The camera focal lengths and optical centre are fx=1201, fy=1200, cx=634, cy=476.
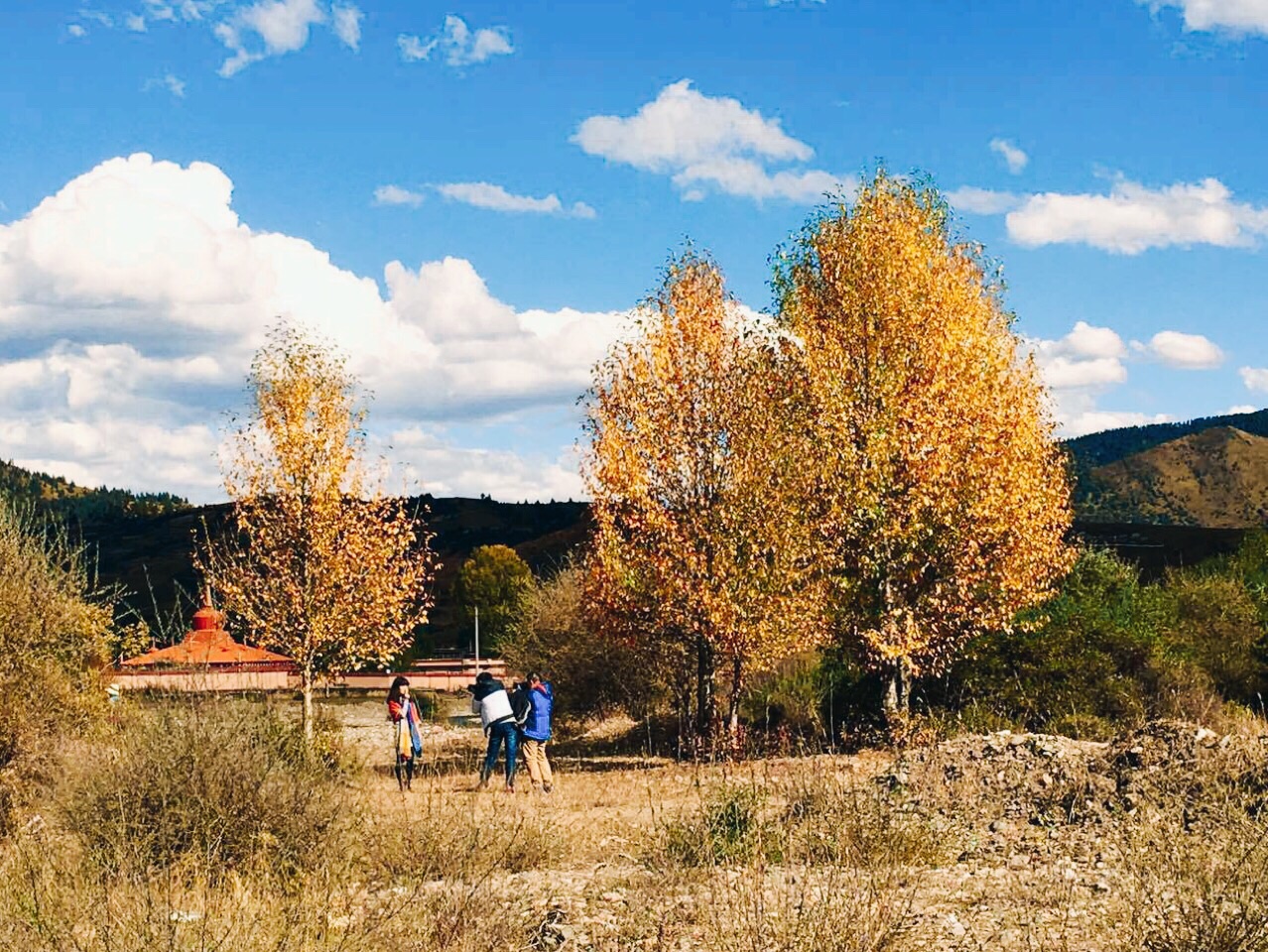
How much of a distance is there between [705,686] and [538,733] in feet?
19.1

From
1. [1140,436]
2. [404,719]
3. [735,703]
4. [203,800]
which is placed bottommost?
[735,703]

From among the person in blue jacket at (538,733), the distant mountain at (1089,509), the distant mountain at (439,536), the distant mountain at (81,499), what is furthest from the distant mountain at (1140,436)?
the person in blue jacket at (538,733)

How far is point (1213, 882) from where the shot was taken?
699cm

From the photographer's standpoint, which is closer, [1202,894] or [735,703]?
[1202,894]

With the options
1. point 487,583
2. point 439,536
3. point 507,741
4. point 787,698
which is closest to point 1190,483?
point 439,536

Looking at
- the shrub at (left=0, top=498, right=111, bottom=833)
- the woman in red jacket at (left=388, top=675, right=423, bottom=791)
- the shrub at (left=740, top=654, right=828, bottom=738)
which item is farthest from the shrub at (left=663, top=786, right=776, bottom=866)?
the shrub at (left=740, top=654, right=828, bottom=738)

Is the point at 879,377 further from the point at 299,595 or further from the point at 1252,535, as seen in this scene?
the point at 1252,535

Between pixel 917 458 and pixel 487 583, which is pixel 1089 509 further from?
pixel 917 458

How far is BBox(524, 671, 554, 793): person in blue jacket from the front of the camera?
55.5 feet

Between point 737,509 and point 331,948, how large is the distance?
48.9 ft

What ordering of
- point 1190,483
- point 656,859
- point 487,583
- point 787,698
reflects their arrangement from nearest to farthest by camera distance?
1. point 656,859
2. point 787,698
3. point 487,583
4. point 1190,483

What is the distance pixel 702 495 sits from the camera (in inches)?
831

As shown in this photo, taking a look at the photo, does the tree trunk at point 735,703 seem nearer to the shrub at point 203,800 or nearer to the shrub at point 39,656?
the shrub at point 39,656

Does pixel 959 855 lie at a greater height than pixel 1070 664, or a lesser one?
lesser
